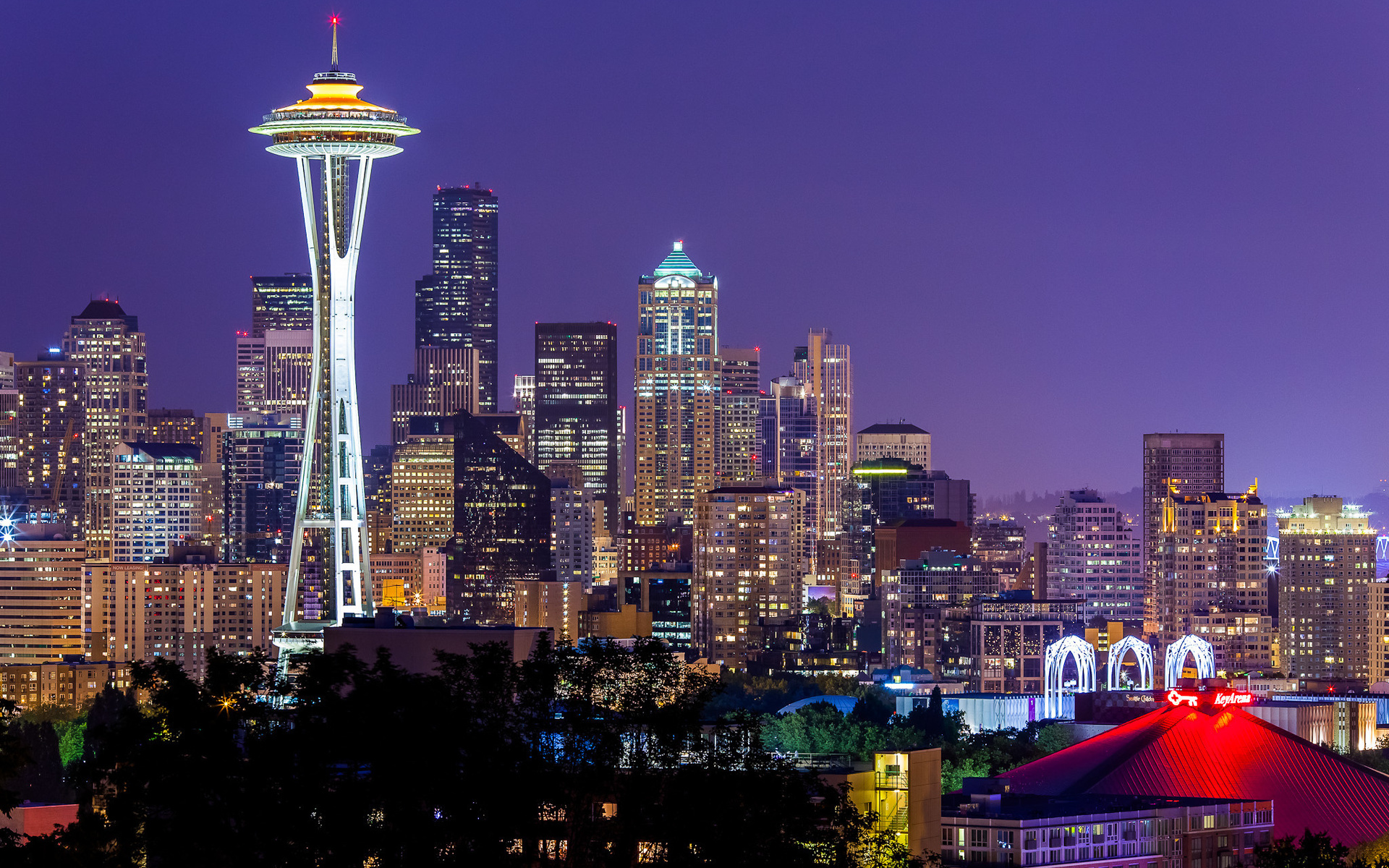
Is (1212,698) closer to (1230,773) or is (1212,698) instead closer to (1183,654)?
(1230,773)

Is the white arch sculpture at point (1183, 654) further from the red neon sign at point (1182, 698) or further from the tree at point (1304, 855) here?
the tree at point (1304, 855)

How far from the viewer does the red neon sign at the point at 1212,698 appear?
11506 centimetres

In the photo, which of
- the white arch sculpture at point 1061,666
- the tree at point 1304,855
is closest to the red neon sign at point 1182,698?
the tree at point 1304,855

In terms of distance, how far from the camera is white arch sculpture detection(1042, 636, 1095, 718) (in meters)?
159

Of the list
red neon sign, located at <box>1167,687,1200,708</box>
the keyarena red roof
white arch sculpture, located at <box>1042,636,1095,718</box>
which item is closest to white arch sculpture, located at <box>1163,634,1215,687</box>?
white arch sculpture, located at <box>1042,636,1095,718</box>

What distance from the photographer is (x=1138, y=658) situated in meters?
179

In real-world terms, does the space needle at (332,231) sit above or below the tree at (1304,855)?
above

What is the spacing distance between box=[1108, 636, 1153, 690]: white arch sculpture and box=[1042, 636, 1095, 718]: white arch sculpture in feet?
6.68

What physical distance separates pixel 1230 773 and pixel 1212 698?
13.9m

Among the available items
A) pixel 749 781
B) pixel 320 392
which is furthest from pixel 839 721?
pixel 749 781

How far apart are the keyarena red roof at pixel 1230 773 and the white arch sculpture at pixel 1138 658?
54393 millimetres

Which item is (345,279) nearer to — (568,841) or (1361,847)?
(1361,847)

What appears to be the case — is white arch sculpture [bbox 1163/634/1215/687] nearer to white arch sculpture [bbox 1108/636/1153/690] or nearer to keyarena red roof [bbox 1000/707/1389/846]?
white arch sculpture [bbox 1108/636/1153/690]

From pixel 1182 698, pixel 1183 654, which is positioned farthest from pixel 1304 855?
pixel 1183 654
